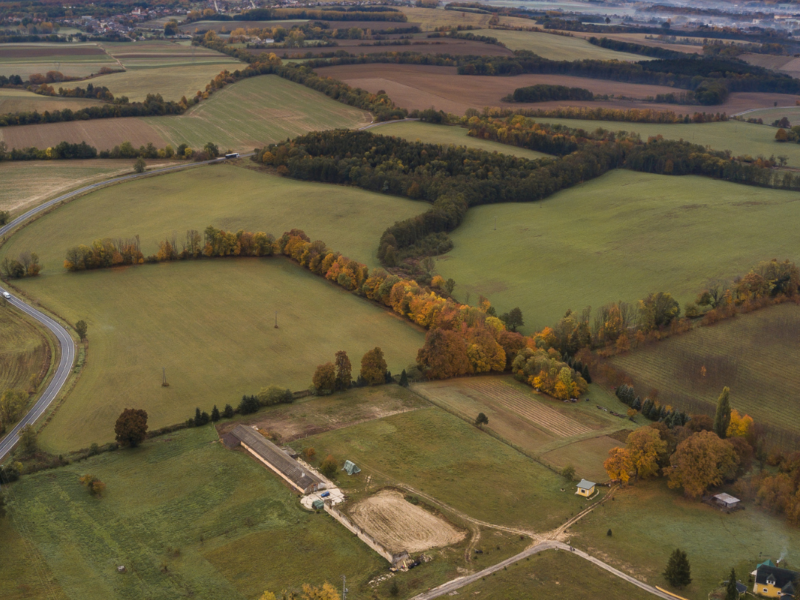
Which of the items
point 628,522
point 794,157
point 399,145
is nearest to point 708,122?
point 794,157

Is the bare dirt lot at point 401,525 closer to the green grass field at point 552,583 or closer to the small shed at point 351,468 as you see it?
the small shed at point 351,468

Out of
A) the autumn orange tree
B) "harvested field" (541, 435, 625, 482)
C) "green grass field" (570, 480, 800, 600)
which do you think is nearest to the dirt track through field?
"harvested field" (541, 435, 625, 482)

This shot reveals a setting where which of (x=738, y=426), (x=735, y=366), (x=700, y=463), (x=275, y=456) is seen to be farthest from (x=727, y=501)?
(x=275, y=456)

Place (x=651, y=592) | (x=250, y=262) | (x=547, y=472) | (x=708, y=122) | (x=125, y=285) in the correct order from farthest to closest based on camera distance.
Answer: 1. (x=708, y=122)
2. (x=250, y=262)
3. (x=125, y=285)
4. (x=547, y=472)
5. (x=651, y=592)

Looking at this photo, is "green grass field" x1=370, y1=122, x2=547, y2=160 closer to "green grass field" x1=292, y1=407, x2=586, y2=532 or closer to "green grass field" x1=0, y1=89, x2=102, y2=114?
"green grass field" x1=0, y1=89, x2=102, y2=114

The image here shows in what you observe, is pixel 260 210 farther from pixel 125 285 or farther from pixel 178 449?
pixel 178 449

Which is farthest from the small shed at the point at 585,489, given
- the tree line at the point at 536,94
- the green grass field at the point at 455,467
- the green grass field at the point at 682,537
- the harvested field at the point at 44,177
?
the tree line at the point at 536,94
